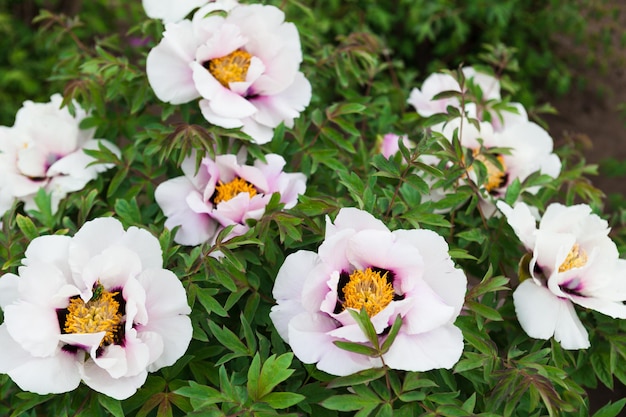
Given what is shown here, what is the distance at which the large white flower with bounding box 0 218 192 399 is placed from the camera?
29.0 inches

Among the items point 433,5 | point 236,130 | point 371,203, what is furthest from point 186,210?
point 433,5

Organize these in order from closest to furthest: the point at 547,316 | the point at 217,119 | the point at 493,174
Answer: the point at 547,316
the point at 217,119
the point at 493,174

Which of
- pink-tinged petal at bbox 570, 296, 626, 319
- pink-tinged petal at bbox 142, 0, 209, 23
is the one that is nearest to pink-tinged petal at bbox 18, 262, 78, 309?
pink-tinged petal at bbox 142, 0, 209, 23

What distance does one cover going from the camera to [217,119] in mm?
954

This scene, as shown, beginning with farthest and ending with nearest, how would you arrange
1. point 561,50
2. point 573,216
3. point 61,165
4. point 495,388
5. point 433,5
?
point 561,50 < point 433,5 < point 61,165 < point 573,216 < point 495,388

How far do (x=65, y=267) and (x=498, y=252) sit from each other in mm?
553

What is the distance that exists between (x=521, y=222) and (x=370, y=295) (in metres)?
0.24

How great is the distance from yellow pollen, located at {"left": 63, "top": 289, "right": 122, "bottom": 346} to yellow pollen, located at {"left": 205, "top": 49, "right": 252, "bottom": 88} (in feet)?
1.15

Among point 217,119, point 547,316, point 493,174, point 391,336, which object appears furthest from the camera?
point 493,174

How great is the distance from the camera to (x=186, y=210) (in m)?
0.95

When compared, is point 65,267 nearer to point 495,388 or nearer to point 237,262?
point 237,262

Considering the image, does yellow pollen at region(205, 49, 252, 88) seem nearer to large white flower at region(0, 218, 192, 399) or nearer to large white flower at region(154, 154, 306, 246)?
large white flower at region(154, 154, 306, 246)

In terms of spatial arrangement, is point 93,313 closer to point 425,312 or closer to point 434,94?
point 425,312

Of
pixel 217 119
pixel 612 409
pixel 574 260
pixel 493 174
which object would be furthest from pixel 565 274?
pixel 217 119
